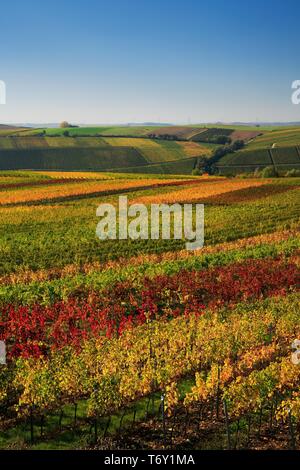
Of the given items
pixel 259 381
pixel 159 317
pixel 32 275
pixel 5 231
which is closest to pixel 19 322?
pixel 159 317

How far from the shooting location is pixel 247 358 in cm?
1462

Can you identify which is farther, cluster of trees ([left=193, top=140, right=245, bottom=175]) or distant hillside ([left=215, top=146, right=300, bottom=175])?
distant hillside ([left=215, top=146, right=300, bottom=175])

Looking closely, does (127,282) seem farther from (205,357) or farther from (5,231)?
(5,231)

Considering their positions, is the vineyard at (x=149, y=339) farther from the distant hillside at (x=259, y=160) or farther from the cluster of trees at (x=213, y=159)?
the distant hillside at (x=259, y=160)

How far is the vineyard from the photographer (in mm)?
11859

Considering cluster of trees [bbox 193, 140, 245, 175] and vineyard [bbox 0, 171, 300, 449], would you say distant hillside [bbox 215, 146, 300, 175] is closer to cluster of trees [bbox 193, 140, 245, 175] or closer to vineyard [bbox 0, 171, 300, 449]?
cluster of trees [bbox 193, 140, 245, 175]

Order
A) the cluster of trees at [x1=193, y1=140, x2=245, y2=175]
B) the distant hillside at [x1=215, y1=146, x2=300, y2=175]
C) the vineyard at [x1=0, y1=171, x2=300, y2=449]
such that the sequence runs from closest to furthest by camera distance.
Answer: the vineyard at [x1=0, y1=171, x2=300, y2=449] → the cluster of trees at [x1=193, y1=140, x2=245, y2=175] → the distant hillside at [x1=215, y1=146, x2=300, y2=175]

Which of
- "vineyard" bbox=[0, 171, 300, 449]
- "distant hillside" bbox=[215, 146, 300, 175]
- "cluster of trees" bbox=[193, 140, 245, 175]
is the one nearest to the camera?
"vineyard" bbox=[0, 171, 300, 449]

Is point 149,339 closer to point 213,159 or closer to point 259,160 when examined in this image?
point 213,159

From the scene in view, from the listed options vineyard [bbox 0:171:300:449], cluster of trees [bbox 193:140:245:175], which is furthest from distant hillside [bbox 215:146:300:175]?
vineyard [bbox 0:171:300:449]

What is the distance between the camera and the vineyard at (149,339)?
11859 mm

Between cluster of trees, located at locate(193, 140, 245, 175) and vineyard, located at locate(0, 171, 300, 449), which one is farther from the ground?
cluster of trees, located at locate(193, 140, 245, 175)

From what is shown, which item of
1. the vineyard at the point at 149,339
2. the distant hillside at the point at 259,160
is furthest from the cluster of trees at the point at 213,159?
the vineyard at the point at 149,339

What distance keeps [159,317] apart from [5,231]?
21353 mm
